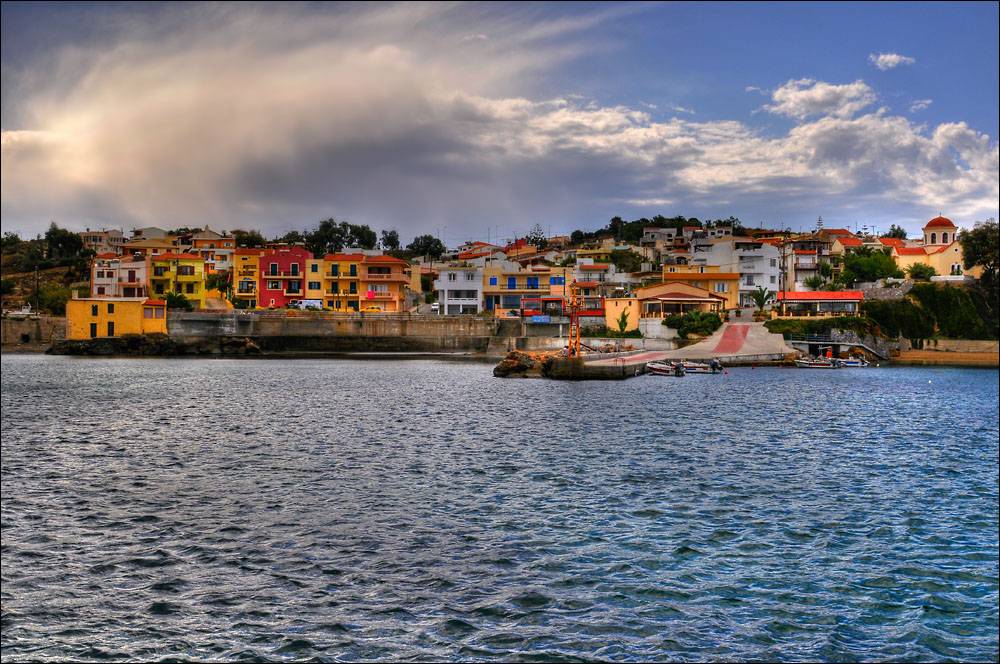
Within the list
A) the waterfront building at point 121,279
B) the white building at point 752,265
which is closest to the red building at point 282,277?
the waterfront building at point 121,279

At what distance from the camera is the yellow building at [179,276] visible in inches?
3922

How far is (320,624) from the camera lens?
37.0 feet

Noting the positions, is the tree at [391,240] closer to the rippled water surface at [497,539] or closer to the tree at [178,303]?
the tree at [178,303]

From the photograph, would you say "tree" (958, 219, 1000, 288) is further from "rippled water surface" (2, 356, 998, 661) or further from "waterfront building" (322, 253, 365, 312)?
"waterfront building" (322, 253, 365, 312)

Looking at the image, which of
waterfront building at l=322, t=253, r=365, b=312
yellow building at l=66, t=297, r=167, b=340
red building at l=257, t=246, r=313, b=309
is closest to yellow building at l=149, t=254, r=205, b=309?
red building at l=257, t=246, r=313, b=309

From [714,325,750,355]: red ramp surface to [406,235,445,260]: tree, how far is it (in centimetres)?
7557

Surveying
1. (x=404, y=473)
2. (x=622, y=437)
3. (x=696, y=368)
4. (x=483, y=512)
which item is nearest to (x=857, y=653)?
(x=483, y=512)

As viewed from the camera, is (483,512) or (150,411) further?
(150,411)

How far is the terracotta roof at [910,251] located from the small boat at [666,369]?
2172 inches

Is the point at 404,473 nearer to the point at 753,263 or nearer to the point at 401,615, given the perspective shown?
the point at 401,615

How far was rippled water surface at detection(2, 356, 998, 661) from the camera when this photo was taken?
11117mm

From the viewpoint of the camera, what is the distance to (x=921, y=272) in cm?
9125

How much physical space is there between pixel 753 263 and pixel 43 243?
13238cm

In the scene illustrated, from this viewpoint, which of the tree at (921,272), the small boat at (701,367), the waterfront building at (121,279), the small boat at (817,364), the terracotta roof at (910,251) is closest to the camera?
the small boat at (701,367)
